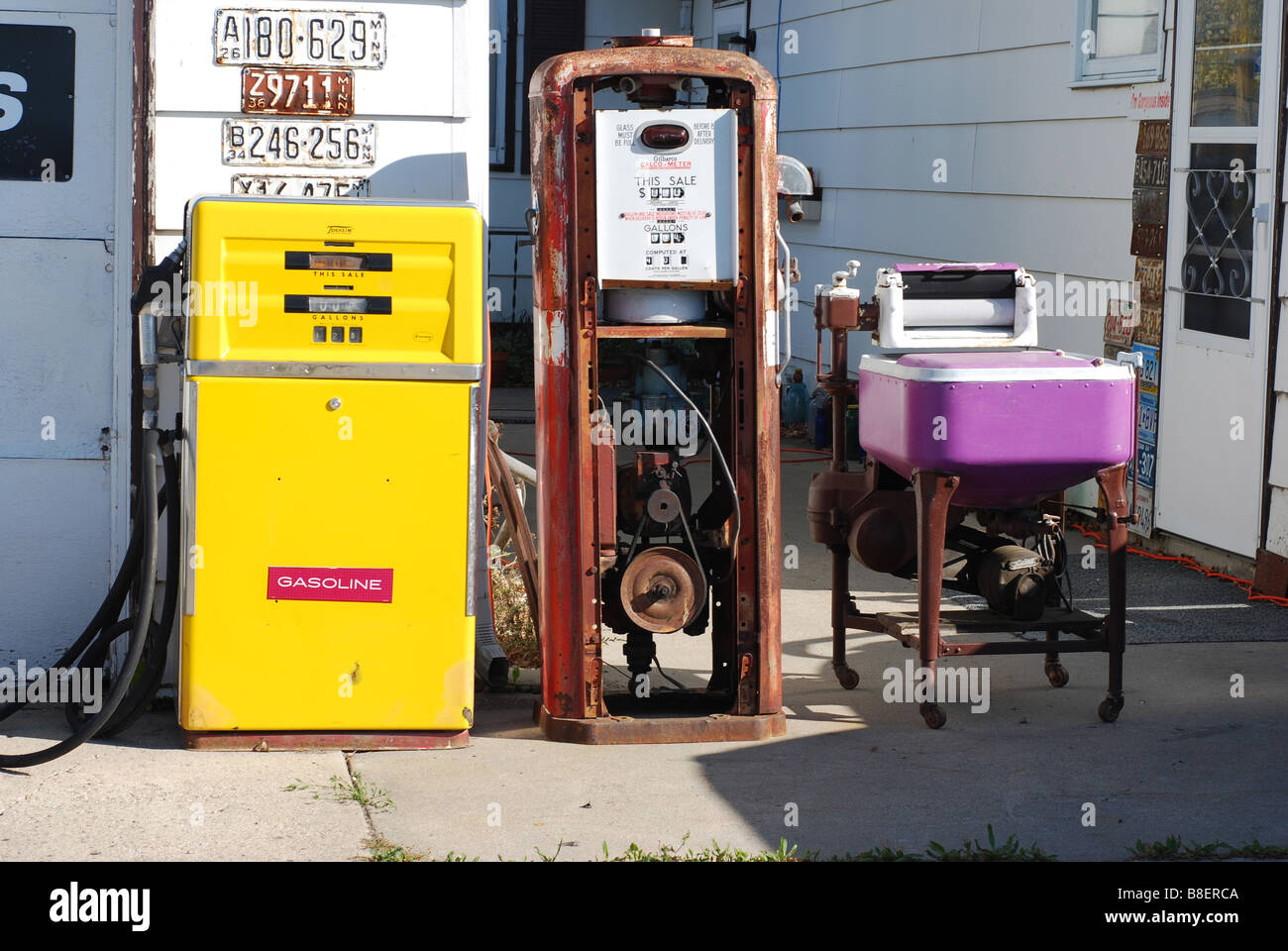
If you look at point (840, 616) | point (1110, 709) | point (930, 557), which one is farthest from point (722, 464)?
point (1110, 709)

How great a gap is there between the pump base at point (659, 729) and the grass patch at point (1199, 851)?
1.28 meters

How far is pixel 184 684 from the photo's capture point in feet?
15.6

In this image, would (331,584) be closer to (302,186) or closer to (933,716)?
(302,186)

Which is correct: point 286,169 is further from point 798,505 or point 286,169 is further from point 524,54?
point 524,54

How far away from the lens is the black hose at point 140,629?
457 centimetres

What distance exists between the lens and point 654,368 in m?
5.00

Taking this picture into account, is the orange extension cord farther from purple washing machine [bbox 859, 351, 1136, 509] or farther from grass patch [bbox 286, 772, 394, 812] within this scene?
grass patch [bbox 286, 772, 394, 812]

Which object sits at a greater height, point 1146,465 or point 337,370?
point 337,370

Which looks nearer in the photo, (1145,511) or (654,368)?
(654,368)

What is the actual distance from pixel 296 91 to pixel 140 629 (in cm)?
175

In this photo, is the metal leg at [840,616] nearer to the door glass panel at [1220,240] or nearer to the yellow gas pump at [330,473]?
the yellow gas pump at [330,473]

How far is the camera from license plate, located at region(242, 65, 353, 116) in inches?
203

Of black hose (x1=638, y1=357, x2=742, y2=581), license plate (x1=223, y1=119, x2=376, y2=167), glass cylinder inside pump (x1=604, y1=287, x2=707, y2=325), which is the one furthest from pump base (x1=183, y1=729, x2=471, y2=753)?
license plate (x1=223, y1=119, x2=376, y2=167)

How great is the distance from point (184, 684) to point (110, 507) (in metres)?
0.80
